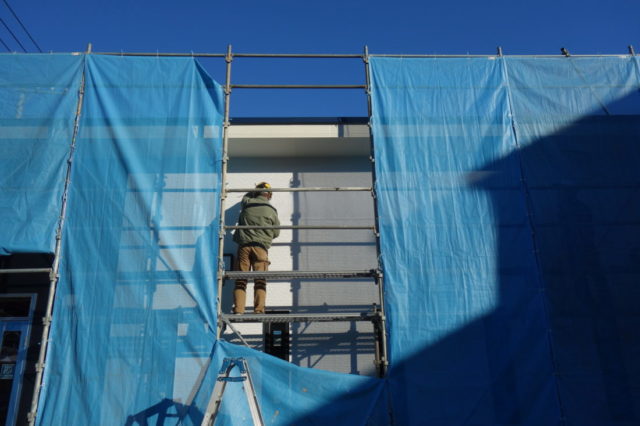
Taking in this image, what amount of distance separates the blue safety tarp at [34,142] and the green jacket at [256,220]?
230cm

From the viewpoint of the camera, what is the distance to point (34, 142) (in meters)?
7.01

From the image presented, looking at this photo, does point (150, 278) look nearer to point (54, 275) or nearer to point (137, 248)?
point (137, 248)

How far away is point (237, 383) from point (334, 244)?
3.08 metres

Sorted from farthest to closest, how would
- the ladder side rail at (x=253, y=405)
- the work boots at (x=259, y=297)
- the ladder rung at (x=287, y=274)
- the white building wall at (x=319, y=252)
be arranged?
the white building wall at (x=319, y=252), the work boots at (x=259, y=297), the ladder rung at (x=287, y=274), the ladder side rail at (x=253, y=405)

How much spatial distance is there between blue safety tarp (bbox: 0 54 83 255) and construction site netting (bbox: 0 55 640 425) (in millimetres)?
25

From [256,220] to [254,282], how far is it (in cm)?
90

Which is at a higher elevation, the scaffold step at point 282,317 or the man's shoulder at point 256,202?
the man's shoulder at point 256,202

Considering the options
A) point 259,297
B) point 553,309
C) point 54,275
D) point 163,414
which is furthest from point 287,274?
point 553,309

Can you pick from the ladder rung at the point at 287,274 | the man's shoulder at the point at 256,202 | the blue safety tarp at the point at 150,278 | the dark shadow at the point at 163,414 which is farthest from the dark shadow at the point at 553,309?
the man's shoulder at the point at 256,202

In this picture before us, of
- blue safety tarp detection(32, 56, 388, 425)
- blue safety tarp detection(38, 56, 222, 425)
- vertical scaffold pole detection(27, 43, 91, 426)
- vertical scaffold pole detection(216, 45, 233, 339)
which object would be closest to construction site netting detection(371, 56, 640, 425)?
blue safety tarp detection(32, 56, 388, 425)

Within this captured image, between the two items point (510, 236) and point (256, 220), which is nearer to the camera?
point (510, 236)

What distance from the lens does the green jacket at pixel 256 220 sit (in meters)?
7.52

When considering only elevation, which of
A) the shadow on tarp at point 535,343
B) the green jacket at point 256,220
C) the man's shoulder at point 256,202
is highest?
the man's shoulder at point 256,202

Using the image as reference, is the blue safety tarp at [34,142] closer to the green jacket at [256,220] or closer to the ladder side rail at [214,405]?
the green jacket at [256,220]
